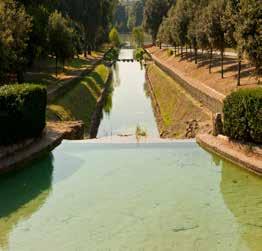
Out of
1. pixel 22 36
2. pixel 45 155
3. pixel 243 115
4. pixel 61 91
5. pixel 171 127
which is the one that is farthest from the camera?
pixel 61 91

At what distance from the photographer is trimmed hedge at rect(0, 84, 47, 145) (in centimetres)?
1775

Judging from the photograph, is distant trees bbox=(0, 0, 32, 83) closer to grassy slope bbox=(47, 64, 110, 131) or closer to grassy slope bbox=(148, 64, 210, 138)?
grassy slope bbox=(47, 64, 110, 131)

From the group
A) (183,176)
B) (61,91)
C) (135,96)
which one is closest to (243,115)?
(183,176)

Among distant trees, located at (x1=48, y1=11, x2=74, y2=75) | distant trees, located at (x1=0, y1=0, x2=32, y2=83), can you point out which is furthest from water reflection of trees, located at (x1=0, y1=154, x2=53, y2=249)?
distant trees, located at (x1=48, y1=11, x2=74, y2=75)

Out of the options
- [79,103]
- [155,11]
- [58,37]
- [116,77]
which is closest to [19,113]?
[79,103]

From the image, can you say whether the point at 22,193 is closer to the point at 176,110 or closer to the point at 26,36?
the point at 176,110

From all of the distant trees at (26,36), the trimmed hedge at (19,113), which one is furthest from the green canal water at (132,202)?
the distant trees at (26,36)

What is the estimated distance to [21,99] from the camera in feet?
60.0

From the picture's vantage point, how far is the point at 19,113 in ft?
59.9

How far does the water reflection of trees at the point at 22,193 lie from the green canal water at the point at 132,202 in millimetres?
28

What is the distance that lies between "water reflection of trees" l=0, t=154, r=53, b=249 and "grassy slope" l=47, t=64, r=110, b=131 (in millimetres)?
10982

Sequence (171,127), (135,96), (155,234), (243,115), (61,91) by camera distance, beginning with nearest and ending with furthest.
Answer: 1. (155,234)
2. (243,115)
3. (171,127)
4. (61,91)
5. (135,96)

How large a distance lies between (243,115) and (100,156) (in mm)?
5974

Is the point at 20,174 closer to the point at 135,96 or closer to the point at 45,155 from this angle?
the point at 45,155
